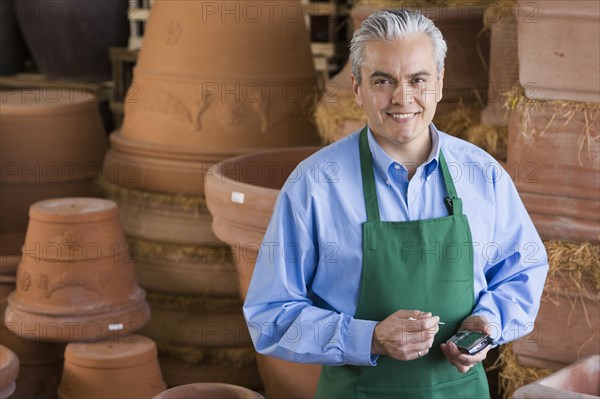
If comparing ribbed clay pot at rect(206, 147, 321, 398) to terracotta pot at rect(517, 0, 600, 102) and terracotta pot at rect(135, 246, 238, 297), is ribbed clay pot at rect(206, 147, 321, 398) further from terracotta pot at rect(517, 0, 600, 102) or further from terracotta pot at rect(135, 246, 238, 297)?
terracotta pot at rect(517, 0, 600, 102)

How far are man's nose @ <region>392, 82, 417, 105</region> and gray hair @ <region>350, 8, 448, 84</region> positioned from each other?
87 millimetres

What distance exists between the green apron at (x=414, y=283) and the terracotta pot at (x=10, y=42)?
15.6 feet

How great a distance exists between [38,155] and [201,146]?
2.39ft

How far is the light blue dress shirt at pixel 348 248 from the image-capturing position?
200 centimetres

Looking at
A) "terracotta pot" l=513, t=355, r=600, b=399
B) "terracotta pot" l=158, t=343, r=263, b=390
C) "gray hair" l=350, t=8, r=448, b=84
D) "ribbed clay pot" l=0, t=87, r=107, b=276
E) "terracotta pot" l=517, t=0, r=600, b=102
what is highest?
"gray hair" l=350, t=8, r=448, b=84

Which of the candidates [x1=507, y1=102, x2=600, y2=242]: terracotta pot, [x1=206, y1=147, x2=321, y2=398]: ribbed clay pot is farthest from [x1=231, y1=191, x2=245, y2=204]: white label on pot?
[x1=507, y1=102, x2=600, y2=242]: terracotta pot

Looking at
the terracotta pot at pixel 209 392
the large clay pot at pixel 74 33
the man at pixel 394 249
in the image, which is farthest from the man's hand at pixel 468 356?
the large clay pot at pixel 74 33

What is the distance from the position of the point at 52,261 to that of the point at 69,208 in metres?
0.21

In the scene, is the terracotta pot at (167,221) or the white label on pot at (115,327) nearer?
the white label on pot at (115,327)

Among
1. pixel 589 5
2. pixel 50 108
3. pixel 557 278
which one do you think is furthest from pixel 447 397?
pixel 50 108

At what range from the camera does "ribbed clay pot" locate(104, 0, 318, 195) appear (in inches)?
164

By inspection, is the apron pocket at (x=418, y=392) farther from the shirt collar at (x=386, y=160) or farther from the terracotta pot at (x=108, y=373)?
the terracotta pot at (x=108, y=373)

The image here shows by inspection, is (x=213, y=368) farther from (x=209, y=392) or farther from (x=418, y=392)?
(x=418, y=392)

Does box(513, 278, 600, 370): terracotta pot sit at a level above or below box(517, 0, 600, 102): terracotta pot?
below
